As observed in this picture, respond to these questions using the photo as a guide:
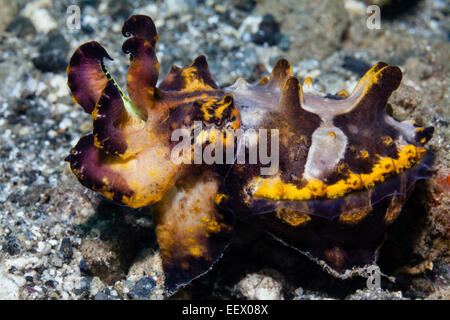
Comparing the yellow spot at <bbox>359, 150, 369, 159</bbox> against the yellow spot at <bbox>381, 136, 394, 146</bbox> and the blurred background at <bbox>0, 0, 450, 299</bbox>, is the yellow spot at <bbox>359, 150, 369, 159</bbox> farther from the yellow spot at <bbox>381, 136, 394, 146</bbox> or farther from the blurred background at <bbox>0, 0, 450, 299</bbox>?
the blurred background at <bbox>0, 0, 450, 299</bbox>

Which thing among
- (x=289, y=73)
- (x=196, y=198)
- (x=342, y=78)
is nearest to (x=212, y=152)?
(x=196, y=198)

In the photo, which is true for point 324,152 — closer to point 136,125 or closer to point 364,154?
point 364,154

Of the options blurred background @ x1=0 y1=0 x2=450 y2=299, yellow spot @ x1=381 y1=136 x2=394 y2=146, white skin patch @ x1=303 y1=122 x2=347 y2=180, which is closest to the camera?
white skin patch @ x1=303 y1=122 x2=347 y2=180

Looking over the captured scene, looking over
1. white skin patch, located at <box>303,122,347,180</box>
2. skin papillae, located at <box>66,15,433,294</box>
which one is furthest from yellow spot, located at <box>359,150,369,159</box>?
white skin patch, located at <box>303,122,347,180</box>

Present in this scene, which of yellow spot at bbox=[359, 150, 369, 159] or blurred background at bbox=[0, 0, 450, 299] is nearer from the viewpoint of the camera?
yellow spot at bbox=[359, 150, 369, 159]
